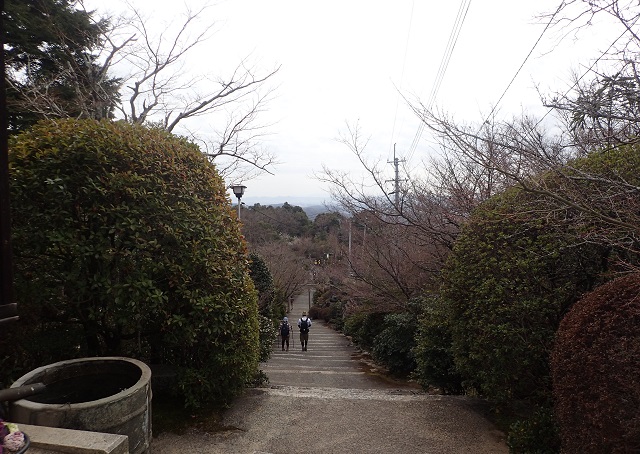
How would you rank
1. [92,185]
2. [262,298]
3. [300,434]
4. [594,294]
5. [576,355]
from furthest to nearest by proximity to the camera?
[262,298]
[300,434]
[92,185]
[594,294]
[576,355]

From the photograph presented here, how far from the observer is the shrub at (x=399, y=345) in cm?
863

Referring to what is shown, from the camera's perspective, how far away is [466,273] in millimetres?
4234

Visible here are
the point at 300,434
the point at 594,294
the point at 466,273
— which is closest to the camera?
the point at 594,294

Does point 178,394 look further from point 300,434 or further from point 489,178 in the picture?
point 489,178

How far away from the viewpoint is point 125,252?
11.2 ft

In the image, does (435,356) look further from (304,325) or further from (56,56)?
(56,56)

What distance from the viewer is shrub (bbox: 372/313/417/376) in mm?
8633

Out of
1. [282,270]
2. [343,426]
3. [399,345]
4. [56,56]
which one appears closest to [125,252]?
[343,426]

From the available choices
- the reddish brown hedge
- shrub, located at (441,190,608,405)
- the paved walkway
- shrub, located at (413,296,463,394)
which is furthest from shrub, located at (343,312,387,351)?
the reddish brown hedge

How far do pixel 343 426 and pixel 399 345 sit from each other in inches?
198

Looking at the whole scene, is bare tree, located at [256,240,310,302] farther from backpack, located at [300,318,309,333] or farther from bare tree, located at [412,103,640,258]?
bare tree, located at [412,103,640,258]

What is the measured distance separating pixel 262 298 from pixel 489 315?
Result: 996 cm

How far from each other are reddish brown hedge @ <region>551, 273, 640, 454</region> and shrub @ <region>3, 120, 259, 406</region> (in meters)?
3.01

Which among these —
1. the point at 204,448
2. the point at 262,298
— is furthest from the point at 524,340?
the point at 262,298
